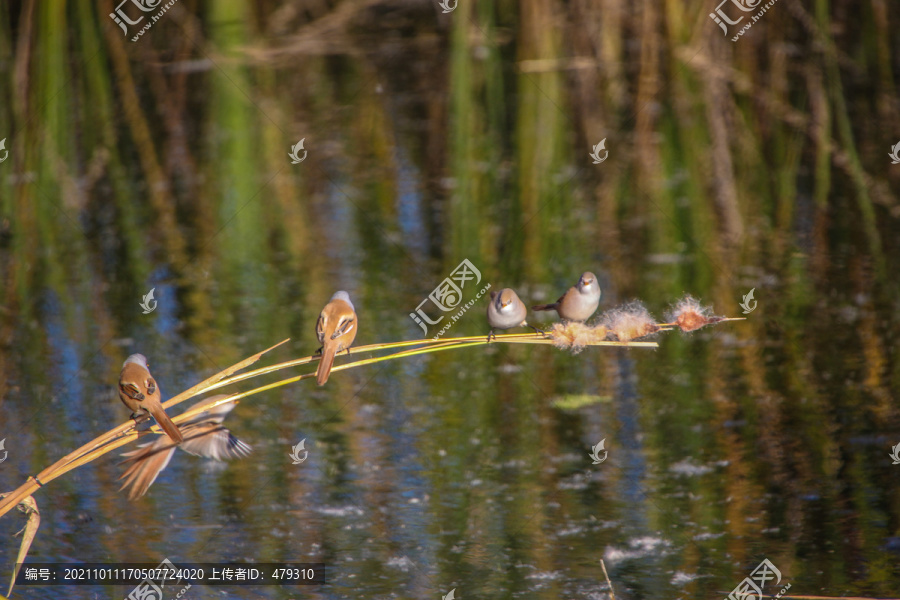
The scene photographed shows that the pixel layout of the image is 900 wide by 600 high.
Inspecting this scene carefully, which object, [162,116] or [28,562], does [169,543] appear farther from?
[162,116]

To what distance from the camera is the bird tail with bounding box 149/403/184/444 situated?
3.43 metres

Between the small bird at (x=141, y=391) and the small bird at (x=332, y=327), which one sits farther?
the small bird at (x=332, y=327)

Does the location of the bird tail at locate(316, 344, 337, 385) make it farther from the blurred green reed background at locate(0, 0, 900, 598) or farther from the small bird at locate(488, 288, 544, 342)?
the blurred green reed background at locate(0, 0, 900, 598)

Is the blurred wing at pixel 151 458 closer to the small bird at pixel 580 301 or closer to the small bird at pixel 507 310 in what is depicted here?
the small bird at pixel 507 310

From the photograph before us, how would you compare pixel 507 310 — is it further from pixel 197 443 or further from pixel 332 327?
pixel 197 443

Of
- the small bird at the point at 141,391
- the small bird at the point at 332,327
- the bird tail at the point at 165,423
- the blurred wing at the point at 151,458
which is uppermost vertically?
the small bird at the point at 332,327

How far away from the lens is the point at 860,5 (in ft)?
43.6

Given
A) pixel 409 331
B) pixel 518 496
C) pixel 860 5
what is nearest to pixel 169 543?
pixel 518 496

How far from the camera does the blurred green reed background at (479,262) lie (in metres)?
5.00

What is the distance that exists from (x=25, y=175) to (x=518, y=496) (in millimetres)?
6911
